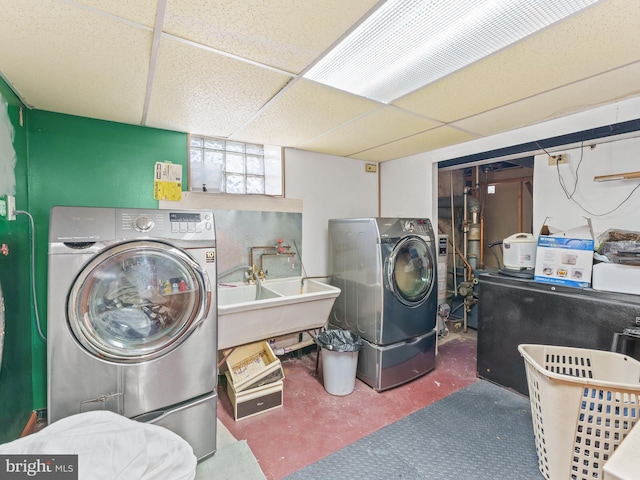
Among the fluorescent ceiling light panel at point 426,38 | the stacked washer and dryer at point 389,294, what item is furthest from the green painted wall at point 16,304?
the stacked washer and dryer at point 389,294

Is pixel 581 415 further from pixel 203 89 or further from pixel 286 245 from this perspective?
pixel 203 89

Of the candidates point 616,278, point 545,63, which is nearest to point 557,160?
point 616,278

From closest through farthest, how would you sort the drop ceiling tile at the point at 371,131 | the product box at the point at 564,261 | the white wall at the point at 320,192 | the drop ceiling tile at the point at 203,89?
the drop ceiling tile at the point at 203,89 < the product box at the point at 564,261 < the drop ceiling tile at the point at 371,131 < the white wall at the point at 320,192

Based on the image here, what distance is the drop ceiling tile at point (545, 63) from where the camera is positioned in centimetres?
124

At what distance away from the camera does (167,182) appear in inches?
99.4

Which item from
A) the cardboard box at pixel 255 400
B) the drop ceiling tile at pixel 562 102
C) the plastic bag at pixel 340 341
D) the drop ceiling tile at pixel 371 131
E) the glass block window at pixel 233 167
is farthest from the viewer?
the glass block window at pixel 233 167

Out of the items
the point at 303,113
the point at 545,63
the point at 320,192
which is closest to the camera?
the point at 545,63

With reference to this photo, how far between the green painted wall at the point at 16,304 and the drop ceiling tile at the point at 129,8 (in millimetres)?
1066

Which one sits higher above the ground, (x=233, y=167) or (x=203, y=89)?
(x=203, y=89)

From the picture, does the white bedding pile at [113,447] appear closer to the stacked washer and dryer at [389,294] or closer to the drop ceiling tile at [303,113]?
the stacked washer and dryer at [389,294]

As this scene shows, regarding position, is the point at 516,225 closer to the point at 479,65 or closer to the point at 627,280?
the point at 627,280

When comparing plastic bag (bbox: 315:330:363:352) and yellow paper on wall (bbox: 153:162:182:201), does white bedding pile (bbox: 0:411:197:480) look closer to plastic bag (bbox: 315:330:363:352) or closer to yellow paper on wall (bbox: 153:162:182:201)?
plastic bag (bbox: 315:330:363:352)

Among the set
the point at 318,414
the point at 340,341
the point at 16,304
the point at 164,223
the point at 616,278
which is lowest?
the point at 318,414

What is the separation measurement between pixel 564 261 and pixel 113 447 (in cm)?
285
